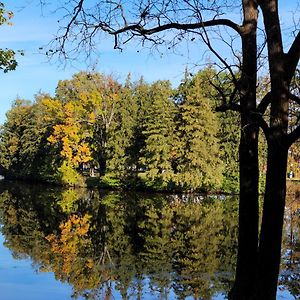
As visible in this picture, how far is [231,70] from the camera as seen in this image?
5.48 meters

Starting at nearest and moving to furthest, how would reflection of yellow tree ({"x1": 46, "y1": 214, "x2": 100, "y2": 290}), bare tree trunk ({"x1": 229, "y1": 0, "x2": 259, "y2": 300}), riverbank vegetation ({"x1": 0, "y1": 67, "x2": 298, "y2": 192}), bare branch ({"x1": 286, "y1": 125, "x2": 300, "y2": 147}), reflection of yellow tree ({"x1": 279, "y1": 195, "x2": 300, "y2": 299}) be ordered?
bare branch ({"x1": 286, "y1": 125, "x2": 300, "y2": 147})
bare tree trunk ({"x1": 229, "y1": 0, "x2": 259, "y2": 300})
reflection of yellow tree ({"x1": 279, "y1": 195, "x2": 300, "y2": 299})
reflection of yellow tree ({"x1": 46, "y1": 214, "x2": 100, "y2": 290})
riverbank vegetation ({"x1": 0, "y1": 67, "x2": 298, "y2": 192})

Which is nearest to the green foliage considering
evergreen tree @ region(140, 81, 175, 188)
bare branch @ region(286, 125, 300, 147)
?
evergreen tree @ region(140, 81, 175, 188)

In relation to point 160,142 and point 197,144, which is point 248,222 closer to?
point 197,144

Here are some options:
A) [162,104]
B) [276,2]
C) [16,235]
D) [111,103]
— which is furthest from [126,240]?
[111,103]

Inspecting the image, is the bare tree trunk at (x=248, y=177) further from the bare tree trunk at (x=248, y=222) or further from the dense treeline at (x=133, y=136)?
the dense treeline at (x=133, y=136)

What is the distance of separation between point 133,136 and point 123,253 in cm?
3203

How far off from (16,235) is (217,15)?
55.9ft

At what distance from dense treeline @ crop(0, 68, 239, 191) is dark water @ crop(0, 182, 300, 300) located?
12.9m

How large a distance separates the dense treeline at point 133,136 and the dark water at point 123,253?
12.9 m

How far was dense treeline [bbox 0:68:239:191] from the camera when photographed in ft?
138

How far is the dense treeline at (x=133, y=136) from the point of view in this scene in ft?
138

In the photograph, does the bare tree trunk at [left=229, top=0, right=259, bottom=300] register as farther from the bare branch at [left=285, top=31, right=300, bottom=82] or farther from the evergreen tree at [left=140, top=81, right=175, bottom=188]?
the evergreen tree at [left=140, top=81, right=175, bottom=188]

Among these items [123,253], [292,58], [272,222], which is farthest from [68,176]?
[292,58]

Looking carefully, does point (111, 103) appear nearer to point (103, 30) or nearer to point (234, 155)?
point (234, 155)
